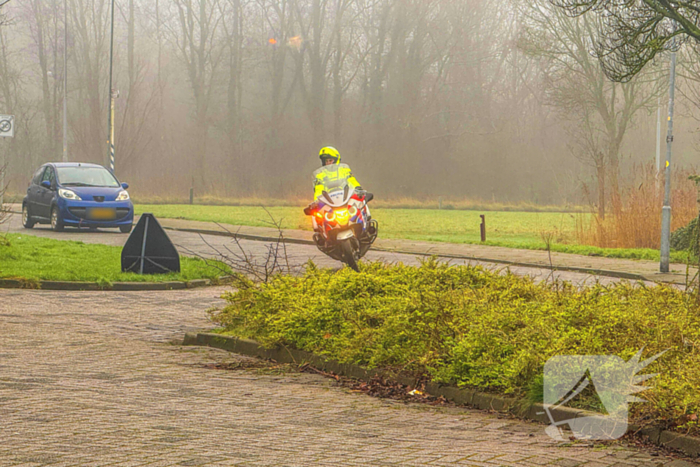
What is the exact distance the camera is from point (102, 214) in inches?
960

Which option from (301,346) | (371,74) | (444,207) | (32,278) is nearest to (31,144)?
(371,74)

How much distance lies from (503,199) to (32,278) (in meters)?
50.8

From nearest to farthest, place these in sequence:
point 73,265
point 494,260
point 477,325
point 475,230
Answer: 1. point 477,325
2. point 73,265
3. point 494,260
4. point 475,230

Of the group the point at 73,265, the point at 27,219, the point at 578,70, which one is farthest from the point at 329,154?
the point at 578,70

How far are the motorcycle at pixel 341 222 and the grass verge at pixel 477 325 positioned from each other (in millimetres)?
3308

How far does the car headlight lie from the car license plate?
1.79 ft

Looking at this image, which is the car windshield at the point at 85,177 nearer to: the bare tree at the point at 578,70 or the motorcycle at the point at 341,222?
the motorcycle at the point at 341,222

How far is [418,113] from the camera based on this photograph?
61.9 meters

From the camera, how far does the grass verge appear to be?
6.11 m

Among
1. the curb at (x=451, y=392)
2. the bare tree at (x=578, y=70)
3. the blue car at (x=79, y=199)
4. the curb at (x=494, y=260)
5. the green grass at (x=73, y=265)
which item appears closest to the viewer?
the curb at (x=451, y=392)

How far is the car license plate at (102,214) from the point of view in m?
24.3

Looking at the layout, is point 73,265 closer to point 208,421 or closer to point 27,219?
point 208,421

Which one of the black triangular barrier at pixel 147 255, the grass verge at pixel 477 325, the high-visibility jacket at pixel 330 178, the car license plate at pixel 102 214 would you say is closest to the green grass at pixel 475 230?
the car license plate at pixel 102 214

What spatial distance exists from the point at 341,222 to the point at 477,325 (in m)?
6.16
